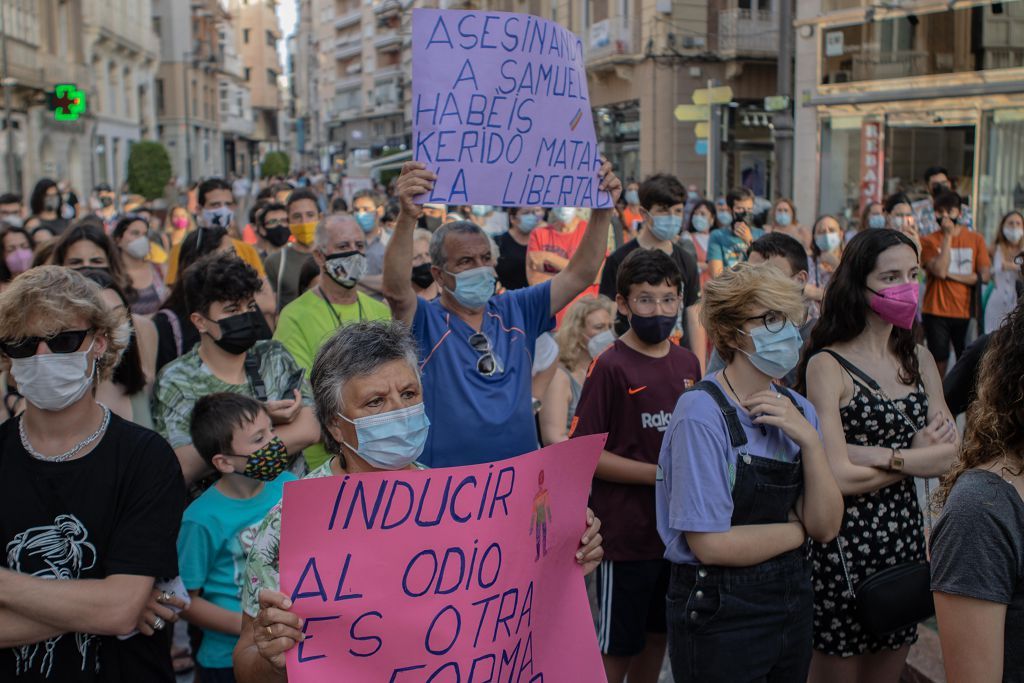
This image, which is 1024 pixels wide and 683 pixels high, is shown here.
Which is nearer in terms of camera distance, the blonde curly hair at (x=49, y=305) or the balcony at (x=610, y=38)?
the blonde curly hair at (x=49, y=305)

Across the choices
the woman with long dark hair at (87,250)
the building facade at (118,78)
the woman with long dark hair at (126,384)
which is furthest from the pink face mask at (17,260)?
the building facade at (118,78)

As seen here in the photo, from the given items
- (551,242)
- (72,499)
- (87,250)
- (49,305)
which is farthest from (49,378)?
(551,242)

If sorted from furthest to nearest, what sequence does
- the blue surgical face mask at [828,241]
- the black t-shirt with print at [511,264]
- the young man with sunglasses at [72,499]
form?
the blue surgical face mask at [828,241], the black t-shirt with print at [511,264], the young man with sunglasses at [72,499]

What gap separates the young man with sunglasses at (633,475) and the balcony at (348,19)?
299ft

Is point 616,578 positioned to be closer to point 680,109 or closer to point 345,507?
point 345,507

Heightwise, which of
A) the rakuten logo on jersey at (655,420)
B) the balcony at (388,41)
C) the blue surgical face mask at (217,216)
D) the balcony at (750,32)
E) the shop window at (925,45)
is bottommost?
the rakuten logo on jersey at (655,420)

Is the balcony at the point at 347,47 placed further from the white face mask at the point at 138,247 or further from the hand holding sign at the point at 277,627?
the hand holding sign at the point at 277,627

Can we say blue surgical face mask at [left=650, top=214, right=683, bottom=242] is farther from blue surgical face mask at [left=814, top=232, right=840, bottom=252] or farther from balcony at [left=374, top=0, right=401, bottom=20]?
balcony at [left=374, top=0, right=401, bottom=20]

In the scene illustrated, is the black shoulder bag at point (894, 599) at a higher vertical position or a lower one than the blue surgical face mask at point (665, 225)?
lower

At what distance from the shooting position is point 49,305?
276cm

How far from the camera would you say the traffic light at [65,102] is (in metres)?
18.5

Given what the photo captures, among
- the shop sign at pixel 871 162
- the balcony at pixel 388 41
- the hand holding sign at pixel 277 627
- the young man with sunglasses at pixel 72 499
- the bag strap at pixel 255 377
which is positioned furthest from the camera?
the balcony at pixel 388 41

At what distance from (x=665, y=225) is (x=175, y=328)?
11.3ft

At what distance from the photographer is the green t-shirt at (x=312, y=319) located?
4.95 meters
